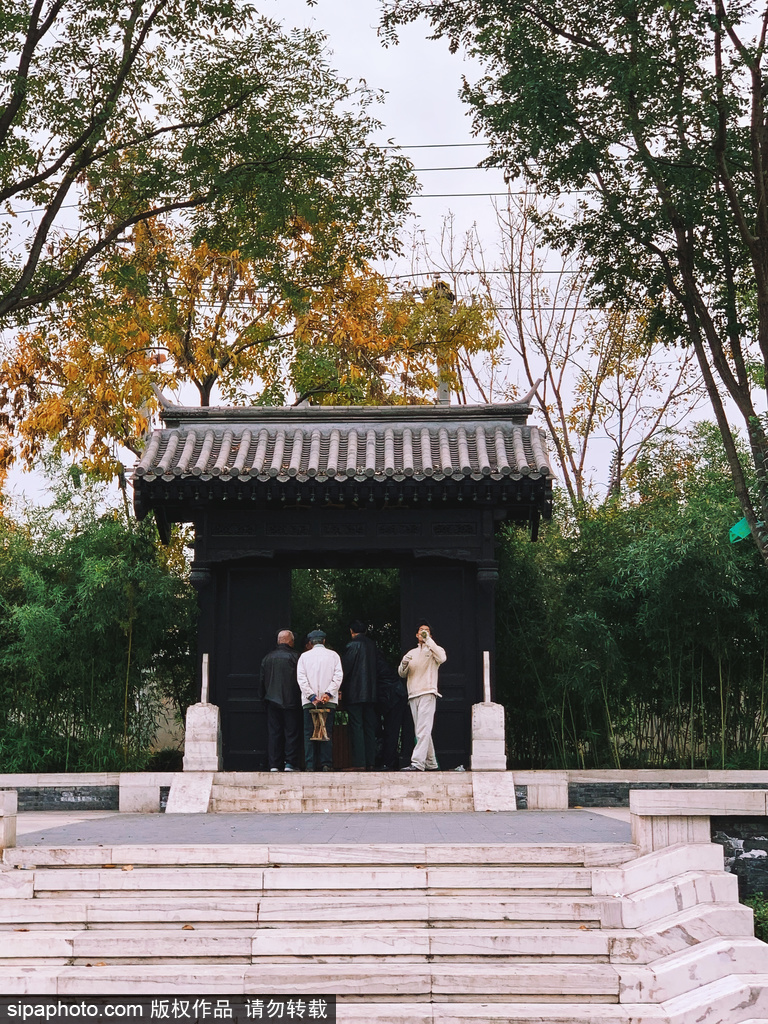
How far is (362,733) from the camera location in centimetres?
1157

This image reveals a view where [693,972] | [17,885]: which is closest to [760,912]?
[693,972]

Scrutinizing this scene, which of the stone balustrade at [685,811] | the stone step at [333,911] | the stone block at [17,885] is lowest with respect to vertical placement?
the stone step at [333,911]

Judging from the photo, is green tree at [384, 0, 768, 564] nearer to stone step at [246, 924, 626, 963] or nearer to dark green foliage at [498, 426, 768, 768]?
dark green foliage at [498, 426, 768, 768]

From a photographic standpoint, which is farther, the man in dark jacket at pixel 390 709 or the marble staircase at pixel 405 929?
the man in dark jacket at pixel 390 709

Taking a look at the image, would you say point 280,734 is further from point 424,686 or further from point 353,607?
point 353,607

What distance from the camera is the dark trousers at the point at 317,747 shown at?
36.9 feet

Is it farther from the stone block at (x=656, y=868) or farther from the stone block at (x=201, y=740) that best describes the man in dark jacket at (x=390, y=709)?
the stone block at (x=656, y=868)

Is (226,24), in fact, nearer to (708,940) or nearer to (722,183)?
(722,183)

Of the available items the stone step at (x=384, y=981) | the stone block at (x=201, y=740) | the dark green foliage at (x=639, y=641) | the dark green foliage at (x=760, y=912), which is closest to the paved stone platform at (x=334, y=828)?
the dark green foliage at (x=760, y=912)

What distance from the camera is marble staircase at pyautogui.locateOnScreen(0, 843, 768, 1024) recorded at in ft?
18.8

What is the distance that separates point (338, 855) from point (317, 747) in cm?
455

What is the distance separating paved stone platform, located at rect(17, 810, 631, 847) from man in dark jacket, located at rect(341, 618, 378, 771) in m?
1.55

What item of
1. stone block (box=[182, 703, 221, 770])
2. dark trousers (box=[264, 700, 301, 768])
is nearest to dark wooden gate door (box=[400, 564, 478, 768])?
dark trousers (box=[264, 700, 301, 768])

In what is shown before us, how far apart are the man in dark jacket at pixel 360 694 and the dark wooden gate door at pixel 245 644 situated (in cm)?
100
